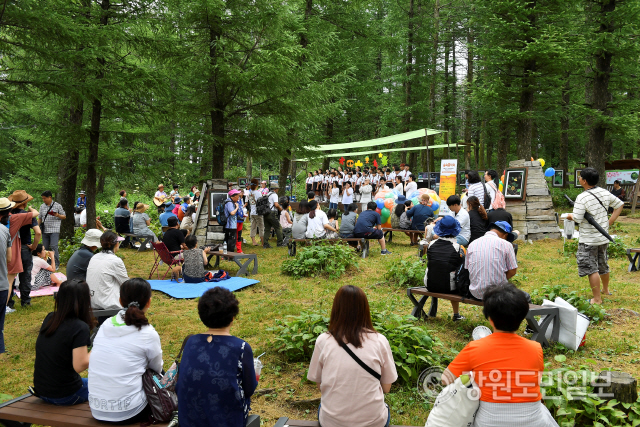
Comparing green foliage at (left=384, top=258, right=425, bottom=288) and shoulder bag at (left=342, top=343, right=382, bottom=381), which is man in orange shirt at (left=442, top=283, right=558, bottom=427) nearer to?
shoulder bag at (left=342, top=343, right=382, bottom=381)

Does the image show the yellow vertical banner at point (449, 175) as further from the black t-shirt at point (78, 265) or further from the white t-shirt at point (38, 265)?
the black t-shirt at point (78, 265)

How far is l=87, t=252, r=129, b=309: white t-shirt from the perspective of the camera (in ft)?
18.0

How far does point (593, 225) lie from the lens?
6375mm

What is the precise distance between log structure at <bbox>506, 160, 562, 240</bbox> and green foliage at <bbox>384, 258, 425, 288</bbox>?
6.02 metres

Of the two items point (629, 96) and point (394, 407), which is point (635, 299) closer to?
point (394, 407)

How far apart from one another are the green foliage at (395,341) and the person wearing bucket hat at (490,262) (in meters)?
0.88

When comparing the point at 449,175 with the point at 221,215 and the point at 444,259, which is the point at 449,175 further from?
the point at 444,259

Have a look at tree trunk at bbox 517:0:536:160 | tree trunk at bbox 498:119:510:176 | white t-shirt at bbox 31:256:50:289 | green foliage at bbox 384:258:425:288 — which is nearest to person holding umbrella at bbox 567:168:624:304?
green foliage at bbox 384:258:425:288

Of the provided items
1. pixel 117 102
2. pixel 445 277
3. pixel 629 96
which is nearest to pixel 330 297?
pixel 445 277

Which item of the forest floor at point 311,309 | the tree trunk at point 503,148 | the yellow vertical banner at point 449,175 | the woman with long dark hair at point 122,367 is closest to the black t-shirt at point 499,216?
the forest floor at point 311,309

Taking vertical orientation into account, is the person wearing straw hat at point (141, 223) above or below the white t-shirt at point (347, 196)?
below

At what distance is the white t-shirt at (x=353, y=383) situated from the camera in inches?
109

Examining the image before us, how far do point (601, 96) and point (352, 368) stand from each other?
18.8 metres

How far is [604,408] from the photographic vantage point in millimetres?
3170
